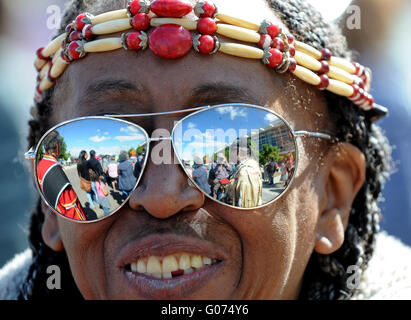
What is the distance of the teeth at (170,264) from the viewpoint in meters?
2.18

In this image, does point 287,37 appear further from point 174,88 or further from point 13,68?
point 13,68

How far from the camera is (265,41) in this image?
232cm

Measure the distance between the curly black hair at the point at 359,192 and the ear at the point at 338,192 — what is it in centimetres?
10

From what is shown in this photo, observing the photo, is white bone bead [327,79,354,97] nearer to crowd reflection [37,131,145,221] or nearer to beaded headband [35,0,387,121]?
beaded headband [35,0,387,121]

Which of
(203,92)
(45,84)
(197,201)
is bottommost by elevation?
(197,201)

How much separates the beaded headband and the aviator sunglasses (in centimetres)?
27

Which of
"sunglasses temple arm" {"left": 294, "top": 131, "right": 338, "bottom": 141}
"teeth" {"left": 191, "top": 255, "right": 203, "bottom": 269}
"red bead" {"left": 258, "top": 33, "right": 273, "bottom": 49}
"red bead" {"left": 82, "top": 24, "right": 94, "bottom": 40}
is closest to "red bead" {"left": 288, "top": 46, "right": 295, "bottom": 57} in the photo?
"red bead" {"left": 258, "top": 33, "right": 273, "bottom": 49}

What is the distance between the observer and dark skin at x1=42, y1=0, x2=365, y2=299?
2.17 m

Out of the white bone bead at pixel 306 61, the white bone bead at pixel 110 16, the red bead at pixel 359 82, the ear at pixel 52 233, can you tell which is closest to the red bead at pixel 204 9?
the white bone bead at pixel 110 16

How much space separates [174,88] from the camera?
2.23 metres

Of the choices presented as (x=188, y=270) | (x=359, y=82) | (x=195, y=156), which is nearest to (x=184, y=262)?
(x=188, y=270)

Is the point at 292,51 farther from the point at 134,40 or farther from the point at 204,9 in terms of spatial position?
the point at 134,40

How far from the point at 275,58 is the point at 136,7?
0.64 meters
